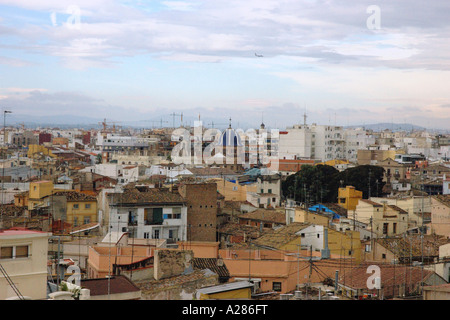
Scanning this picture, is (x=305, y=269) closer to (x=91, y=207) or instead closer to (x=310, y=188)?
(x=91, y=207)

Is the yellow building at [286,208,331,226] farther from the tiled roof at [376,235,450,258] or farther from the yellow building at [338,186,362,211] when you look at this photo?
the yellow building at [338,186,362,211]

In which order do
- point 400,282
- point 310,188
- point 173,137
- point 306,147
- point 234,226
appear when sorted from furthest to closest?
point 173,137, point 306,147, point 310,188, point 234,226, point 400,282

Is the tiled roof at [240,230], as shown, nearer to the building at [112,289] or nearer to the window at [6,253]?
the building at [112,289]

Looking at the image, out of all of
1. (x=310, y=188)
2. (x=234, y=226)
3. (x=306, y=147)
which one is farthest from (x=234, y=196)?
(x=306, y=147)

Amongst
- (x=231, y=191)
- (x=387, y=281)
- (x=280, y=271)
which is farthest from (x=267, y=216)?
(x=387, y=281)

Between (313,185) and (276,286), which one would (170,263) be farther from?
(313,185)

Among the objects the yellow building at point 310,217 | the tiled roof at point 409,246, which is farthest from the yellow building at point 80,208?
the tiled roof at point 409,246

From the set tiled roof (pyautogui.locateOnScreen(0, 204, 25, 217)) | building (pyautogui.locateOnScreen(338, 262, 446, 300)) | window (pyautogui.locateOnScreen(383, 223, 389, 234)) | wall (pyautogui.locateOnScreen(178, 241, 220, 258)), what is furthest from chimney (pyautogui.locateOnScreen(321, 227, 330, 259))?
tiled roof (pyautogui.locateOnScreen(0, 204, 25, 217))

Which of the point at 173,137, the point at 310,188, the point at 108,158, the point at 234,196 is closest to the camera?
Answer: the point at 234,196
